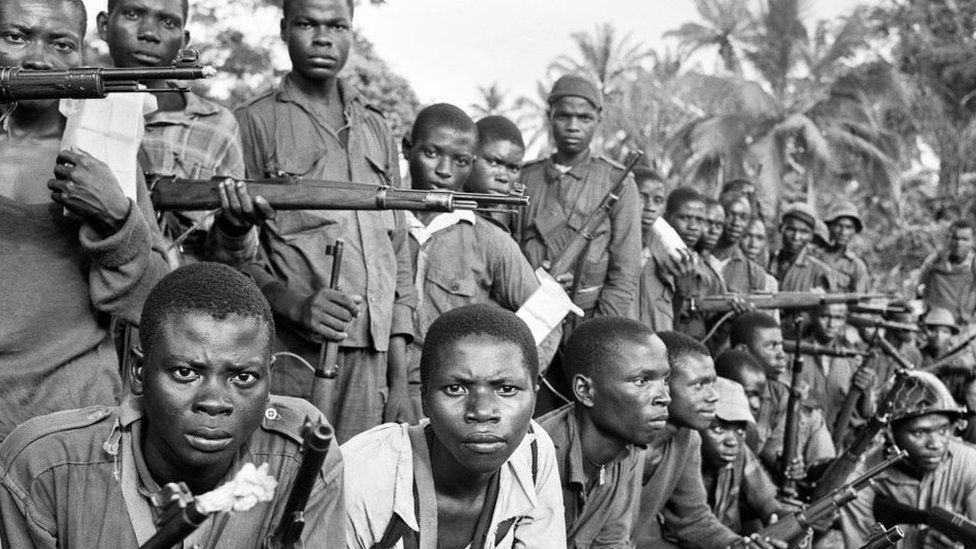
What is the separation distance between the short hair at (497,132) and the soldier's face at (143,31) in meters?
2.12

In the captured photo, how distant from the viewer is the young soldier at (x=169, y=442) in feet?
9.52

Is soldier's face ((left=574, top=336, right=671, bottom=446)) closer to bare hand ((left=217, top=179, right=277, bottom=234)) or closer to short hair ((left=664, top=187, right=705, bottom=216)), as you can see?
bare hand ((left=217, top=179, right=277, bottom=234))

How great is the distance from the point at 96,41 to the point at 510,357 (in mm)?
12213

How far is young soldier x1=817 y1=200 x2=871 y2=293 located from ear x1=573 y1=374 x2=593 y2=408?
6.20 meters

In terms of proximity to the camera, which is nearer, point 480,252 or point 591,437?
point 591,437

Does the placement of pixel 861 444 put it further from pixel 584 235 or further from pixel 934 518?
pixel 584 235

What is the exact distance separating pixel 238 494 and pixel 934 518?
14.8ft

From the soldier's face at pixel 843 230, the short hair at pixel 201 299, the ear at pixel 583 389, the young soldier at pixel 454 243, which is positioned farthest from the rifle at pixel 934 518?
the soldier's face at pixel 843 230

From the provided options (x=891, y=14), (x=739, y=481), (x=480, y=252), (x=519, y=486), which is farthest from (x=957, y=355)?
(x=891, y=14)

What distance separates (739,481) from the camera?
6609 millimetres

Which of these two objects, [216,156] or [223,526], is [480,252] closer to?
[216,156]

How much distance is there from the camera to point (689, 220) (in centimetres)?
820

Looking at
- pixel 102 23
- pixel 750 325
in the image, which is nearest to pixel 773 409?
pixel 750 325

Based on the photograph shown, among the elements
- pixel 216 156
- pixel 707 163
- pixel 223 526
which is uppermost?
pixel 216 156
